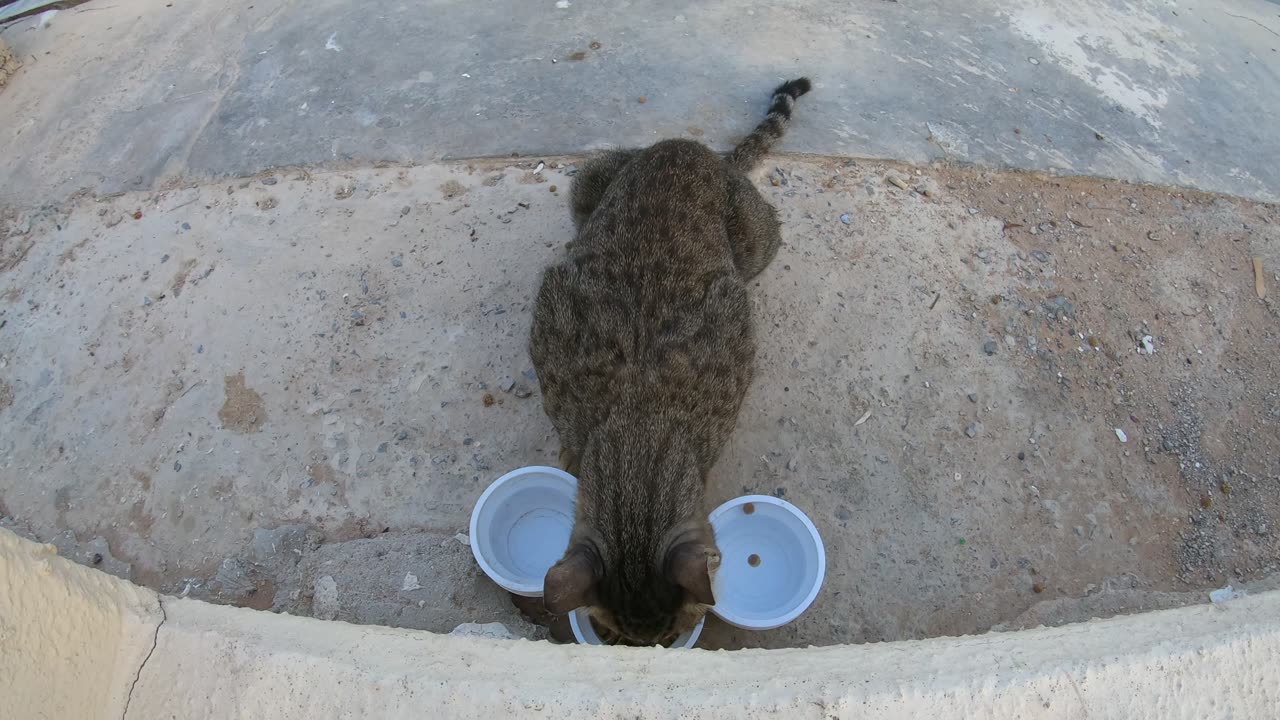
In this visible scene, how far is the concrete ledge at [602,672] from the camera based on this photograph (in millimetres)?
1965

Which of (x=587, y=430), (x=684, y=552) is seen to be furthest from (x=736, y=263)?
(x=684, y=552)

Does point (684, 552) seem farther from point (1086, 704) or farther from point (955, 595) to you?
point (955, 595)

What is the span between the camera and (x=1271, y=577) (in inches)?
135

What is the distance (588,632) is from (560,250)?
240 centimetres

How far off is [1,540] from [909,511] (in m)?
3.47

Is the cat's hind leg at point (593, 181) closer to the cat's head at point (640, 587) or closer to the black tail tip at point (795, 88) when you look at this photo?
the black tail tip at point (795, 88)

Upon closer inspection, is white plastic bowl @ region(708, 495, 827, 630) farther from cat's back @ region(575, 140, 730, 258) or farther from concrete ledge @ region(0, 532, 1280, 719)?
cat's back @ region(575, 140, 730, 258)

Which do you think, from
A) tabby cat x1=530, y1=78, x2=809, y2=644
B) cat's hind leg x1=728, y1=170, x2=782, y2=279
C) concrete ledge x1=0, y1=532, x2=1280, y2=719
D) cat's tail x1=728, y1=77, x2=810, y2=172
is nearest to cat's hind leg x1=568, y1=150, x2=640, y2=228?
tabby cat x1=530, y1=78, x2=809, y2=644

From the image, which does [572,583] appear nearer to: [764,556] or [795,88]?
[764,556]

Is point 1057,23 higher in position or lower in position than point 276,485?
higher

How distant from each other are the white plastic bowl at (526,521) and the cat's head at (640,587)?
0.59 meters

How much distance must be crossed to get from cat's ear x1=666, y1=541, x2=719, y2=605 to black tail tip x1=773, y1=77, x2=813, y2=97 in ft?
11.9

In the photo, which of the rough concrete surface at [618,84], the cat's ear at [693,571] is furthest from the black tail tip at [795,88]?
the cat's ear at [693,571]

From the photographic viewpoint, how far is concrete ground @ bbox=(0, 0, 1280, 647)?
346cm
